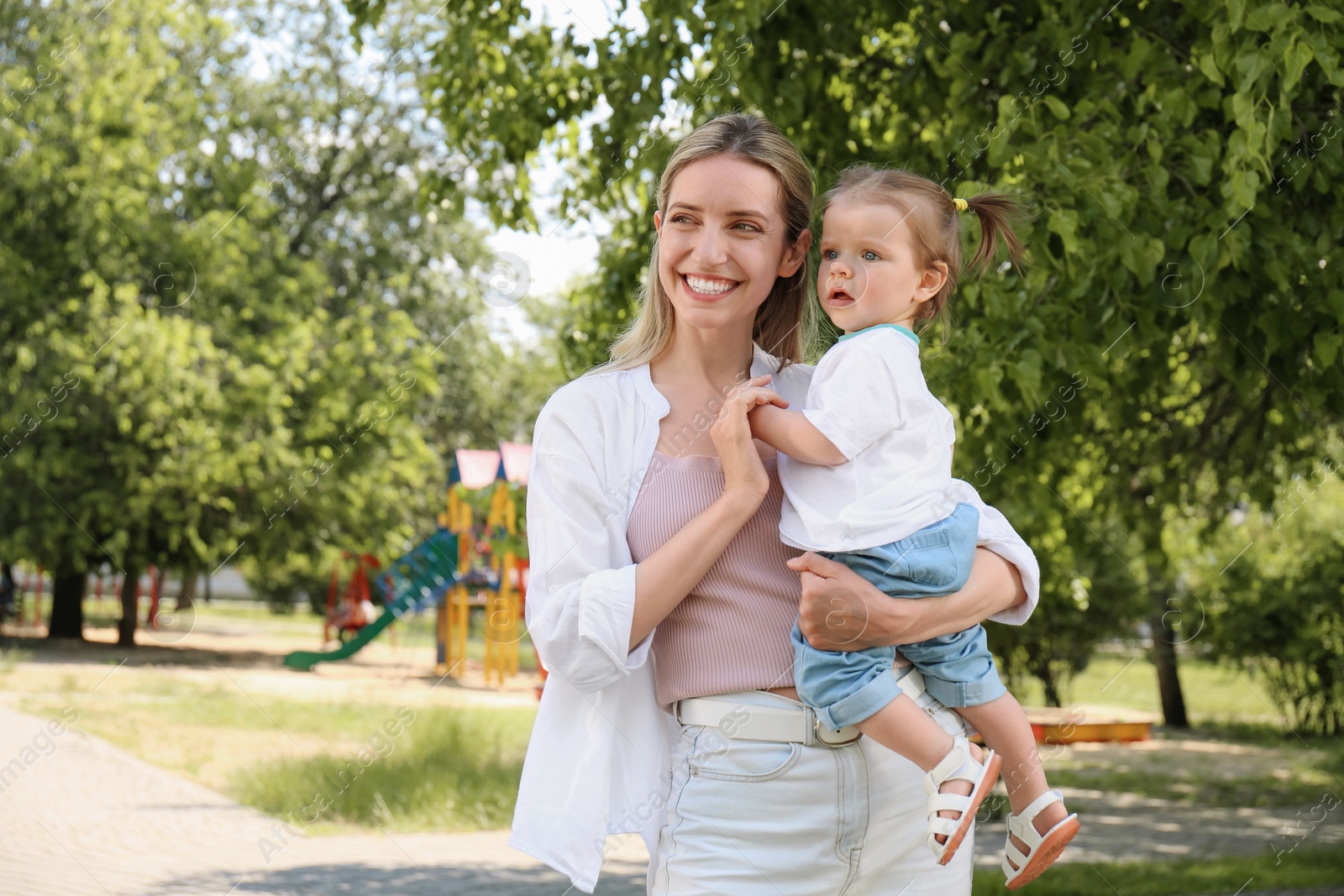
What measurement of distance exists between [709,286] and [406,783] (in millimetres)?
8702

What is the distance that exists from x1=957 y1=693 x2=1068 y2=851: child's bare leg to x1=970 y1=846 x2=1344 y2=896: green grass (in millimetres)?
5362

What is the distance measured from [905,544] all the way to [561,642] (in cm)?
58

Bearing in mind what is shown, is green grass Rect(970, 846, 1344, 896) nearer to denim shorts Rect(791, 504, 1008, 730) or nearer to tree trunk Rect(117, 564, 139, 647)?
denim shorts Rect(791, 504, 1008, 730)

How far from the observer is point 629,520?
2135mm

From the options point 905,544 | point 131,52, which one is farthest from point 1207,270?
point 131,52

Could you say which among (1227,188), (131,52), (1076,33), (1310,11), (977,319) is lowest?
(977,319)

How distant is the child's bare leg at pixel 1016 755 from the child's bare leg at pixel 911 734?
0.61 ft

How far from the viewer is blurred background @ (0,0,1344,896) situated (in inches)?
190

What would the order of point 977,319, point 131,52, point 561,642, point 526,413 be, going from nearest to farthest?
point 561,642 → point 977,319 → point 131,52 → point 526,413

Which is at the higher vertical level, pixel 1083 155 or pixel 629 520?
pixel 1083 155

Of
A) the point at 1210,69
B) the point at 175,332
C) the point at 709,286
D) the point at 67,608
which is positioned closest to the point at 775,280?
the point at 709,286

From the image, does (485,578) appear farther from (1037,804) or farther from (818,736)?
(818,736)

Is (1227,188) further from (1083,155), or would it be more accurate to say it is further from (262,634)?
(262,634)

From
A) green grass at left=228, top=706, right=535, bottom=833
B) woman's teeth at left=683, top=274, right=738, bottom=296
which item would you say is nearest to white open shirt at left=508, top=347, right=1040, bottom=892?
woman's teeth at left=683, top=274, right=738, bottom=296
